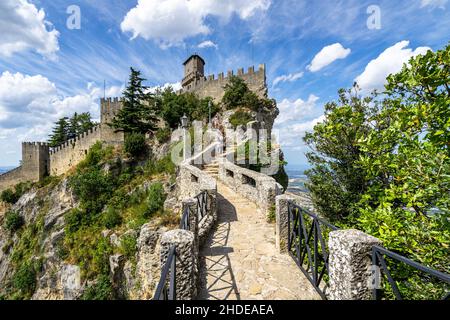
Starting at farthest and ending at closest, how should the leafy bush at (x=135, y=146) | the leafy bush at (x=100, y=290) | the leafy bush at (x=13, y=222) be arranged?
the leafy bush at (x=13, y=222) → the leafy bush at (x=135, y=146) → the leafy bush at (x=100, y=290)

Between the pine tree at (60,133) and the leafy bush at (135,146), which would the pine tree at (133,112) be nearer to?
the leafy bush at (135,146)

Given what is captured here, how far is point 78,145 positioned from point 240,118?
20.7 meters

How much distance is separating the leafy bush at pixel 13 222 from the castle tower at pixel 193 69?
26506mm

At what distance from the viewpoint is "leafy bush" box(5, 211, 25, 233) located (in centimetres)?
2177

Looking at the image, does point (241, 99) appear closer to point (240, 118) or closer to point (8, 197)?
point (240, 118)

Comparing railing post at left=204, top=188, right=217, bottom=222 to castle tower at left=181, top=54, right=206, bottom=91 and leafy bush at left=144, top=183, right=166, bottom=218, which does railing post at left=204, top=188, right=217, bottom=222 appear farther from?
castle tower at left=181, top=54, right=206, bottom=91

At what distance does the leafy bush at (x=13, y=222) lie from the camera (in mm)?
21770

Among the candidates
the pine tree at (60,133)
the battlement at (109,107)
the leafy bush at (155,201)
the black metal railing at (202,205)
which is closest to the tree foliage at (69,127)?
the pine tree at (60,133)

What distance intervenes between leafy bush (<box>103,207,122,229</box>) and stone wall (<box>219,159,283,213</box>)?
767 centimetres

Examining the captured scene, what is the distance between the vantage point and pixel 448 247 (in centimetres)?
292

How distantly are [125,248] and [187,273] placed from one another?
919 centimetres

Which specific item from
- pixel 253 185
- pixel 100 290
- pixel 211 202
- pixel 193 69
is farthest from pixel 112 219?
pixel 193 69

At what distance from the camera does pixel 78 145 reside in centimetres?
2598

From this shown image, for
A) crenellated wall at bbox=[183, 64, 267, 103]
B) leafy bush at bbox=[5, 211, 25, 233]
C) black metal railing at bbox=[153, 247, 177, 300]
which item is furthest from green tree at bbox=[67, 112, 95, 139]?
black metal railing at bbox=[153, 247, 177, 300]
